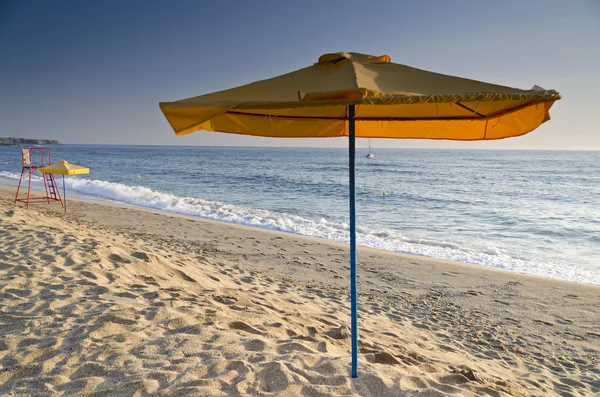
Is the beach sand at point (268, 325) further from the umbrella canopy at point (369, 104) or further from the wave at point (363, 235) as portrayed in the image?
the umbrella canopy at point (369, 104)

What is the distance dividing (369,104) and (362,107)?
50.4 inches

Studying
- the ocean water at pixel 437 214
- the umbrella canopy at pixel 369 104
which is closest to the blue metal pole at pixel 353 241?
the umbrella canopy at pixel 369 104

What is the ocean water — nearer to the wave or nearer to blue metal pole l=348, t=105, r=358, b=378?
the wave

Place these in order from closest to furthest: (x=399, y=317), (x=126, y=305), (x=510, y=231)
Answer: (x=126, y=305), (x=399, y=317), (x=510, y=231)

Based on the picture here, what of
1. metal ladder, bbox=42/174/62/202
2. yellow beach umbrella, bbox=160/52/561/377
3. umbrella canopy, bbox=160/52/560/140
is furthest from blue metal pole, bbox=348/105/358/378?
metal ladder, bbox=42/174/62/202

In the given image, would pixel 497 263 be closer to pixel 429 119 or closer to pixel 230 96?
pixel 429 119

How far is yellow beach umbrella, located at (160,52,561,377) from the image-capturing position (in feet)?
7.41

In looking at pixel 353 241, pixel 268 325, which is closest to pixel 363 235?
pixel 268 325

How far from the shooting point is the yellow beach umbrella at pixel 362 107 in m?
2.26

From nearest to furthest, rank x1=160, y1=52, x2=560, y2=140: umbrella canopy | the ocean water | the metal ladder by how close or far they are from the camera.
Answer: x1=160, y1=52, x2=560, y2=140: umbrella canopy
the ocean water
the metal ladder

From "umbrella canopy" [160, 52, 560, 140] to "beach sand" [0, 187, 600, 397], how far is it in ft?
6.92

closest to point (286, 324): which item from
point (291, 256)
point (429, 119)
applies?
point (429, 119)

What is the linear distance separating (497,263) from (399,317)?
5.51 meters

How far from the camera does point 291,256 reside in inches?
378
